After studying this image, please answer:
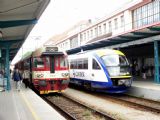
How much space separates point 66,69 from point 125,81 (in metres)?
3.63

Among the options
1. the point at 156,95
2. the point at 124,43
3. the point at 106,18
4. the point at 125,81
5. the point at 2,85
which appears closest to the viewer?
the point at 156,95

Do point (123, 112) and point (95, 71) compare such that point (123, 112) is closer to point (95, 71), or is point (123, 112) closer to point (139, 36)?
point (95, 71)

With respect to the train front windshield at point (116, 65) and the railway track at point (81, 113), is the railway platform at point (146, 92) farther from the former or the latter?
the railway track at point (81, 113)

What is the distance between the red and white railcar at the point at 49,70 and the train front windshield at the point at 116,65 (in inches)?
101

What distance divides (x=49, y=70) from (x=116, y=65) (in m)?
3.91

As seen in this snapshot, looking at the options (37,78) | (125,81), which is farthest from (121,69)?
(37,78)

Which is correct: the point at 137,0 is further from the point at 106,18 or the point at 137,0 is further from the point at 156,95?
the point at 156,95

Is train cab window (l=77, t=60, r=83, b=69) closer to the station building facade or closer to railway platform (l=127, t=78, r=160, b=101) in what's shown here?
the station building facade

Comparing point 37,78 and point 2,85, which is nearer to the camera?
point 37,78

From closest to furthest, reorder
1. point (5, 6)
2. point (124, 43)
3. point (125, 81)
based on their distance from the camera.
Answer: point (5, 6) < point (125, 81) < point (124, 43)

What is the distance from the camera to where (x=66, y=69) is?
70.9 ft

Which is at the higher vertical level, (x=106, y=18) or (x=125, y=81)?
(x=106, y=18)

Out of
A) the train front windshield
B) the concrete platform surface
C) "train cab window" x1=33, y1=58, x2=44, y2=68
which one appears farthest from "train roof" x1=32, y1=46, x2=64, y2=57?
the concrete platform surface

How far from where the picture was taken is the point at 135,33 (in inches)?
891
